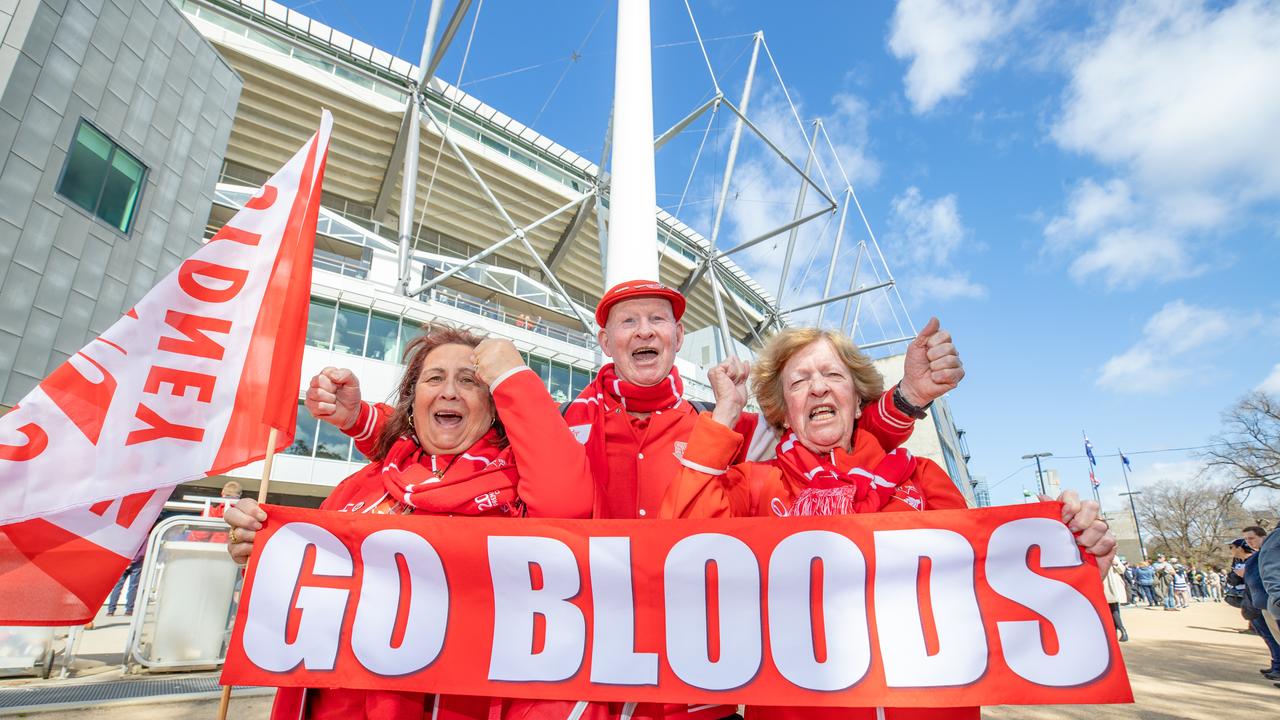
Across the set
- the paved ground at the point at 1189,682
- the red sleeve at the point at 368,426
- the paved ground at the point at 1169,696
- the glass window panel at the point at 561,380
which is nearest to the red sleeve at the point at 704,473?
the red sleeve at the point at 368,426

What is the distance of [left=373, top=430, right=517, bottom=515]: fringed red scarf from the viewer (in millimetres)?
1872

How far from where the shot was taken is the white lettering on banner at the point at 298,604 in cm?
178

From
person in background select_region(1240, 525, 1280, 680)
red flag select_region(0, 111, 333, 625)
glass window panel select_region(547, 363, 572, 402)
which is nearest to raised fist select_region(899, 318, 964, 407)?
red flag select_region(0, 111, 333, 625)

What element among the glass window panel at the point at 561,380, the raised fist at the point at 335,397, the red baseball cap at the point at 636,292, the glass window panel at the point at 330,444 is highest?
the glass window panel at the point at 561,380

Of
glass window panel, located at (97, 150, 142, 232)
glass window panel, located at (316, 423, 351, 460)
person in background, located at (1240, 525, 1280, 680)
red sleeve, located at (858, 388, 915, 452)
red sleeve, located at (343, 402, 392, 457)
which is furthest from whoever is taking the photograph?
glass window panel, located at (316, 423, 351, 460)

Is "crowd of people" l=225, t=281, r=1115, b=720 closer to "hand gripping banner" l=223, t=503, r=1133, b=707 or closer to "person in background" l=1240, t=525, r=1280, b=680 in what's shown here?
"hand gripping banner" l=223, t=503, r=1133, b=707

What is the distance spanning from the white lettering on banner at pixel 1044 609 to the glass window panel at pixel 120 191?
41.2 feet

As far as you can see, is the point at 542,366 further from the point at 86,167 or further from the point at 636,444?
the point at 636,444

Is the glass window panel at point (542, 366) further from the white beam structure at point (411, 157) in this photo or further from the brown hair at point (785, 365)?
the brown hair at point (785, 365)

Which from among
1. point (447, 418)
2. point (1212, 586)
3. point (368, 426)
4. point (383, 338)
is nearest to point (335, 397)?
point (368, 426)

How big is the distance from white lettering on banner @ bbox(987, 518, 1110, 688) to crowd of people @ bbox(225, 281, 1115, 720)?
0.09 metres

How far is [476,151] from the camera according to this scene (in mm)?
24812

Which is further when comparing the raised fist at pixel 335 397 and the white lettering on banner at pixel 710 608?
the raised fist at pixel 335 397

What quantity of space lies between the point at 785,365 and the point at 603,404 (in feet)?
2.20
